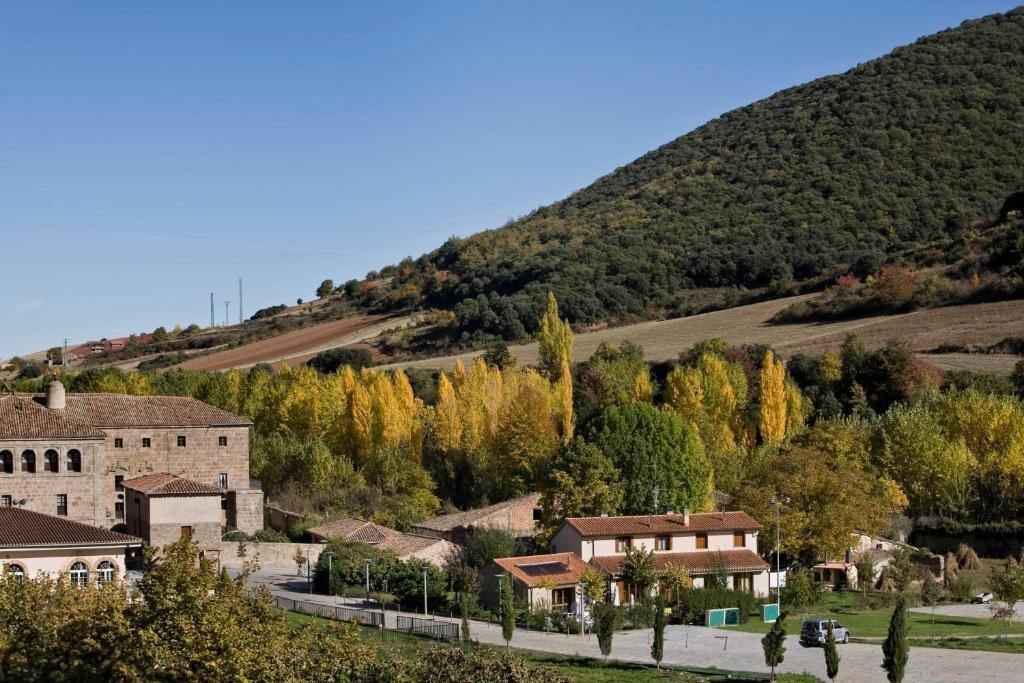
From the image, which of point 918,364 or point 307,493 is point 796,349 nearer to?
point 918,364

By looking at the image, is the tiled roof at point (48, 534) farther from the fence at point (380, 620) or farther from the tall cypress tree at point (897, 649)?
the tall cypress tree at point (897, 649)

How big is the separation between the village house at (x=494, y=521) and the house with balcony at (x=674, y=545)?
548 cm

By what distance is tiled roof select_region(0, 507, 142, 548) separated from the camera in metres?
37.5

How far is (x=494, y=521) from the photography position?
5791cm

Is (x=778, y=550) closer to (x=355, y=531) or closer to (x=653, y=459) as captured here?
(x=653, y=459)

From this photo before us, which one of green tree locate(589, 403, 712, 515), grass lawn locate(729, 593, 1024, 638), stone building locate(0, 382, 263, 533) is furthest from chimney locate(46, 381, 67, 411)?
grass lawn locate(729, 593, 1024, 638)

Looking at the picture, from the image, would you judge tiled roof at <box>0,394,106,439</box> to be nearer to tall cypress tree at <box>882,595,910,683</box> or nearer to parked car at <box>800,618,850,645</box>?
parked car at <box>800,618,850,645</box>

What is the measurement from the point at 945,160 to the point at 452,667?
136602 mm

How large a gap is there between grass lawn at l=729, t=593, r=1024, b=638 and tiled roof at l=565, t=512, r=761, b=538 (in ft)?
15.3

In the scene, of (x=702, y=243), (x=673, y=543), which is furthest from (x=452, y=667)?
(x=702, y=243)

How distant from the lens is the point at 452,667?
24.1 m

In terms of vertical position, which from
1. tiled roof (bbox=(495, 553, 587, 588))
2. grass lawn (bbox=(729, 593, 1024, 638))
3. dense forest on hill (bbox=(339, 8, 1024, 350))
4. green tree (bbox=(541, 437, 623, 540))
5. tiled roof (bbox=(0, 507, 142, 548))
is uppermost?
dense forest on hill (bbox=(339, 8, 1024, 350))

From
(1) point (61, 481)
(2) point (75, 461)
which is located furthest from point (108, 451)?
(1) point (61, 481)

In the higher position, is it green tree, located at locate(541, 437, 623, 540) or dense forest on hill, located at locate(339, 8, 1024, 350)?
dense forest on hill, located at locate(339, 8, 1024, 350)
